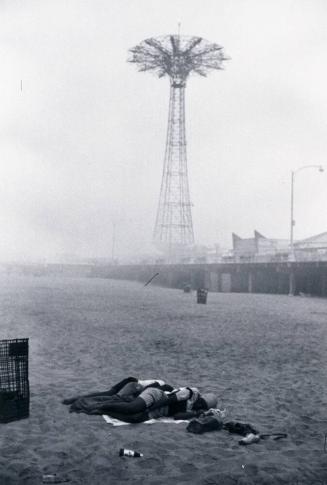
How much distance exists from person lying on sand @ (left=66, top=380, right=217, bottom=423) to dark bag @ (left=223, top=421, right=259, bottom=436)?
0.56m

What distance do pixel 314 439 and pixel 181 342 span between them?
6.87 metres

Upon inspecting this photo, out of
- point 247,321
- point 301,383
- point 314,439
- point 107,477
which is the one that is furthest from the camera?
point 247,321

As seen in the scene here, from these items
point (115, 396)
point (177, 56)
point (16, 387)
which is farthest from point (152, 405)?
point (177, 56)

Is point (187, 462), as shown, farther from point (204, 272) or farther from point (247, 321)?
point (204, 272)

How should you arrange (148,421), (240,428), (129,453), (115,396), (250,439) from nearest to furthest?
(129,453), (250,439), (240,428), (148,421), (115,396)

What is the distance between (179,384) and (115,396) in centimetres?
199

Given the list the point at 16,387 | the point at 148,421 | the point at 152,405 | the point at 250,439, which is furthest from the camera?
the point at 152,405

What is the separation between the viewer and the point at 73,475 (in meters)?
4.50

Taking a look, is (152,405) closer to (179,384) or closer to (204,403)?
(204,403)

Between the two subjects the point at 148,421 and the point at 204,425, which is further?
the point at 148,421

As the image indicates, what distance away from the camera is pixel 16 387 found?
5875mm

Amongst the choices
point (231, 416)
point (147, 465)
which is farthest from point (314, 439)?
point (147, 465)

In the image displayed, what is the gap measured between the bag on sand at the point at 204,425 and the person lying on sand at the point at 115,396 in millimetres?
880

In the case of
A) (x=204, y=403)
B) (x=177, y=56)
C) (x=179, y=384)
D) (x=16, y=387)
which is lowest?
(x=179, y=384)
